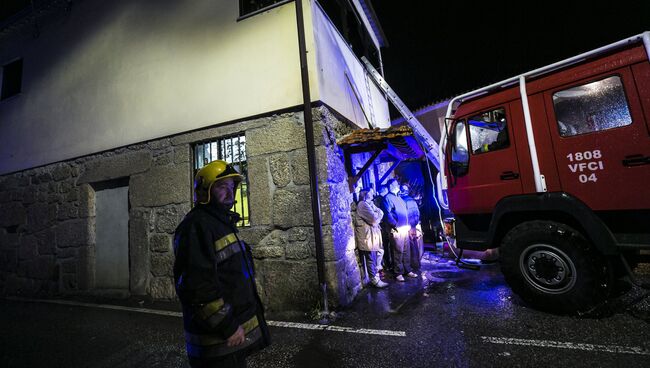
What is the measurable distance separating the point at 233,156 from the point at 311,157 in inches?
65.4

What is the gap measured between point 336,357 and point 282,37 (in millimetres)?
4886

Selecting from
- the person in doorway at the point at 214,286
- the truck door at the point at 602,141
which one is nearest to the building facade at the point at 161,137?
the person in doorway at the point at 214,286

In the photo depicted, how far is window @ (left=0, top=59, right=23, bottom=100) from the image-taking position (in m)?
8.16

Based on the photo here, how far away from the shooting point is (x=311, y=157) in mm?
4430

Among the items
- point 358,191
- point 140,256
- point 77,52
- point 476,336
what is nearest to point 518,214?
point 476,336

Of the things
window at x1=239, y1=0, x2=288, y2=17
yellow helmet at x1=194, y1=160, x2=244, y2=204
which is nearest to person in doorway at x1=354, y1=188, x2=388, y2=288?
yellow helmet at x1=194, y1=160, x2=244, y2=204

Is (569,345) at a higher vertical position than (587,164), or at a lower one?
lower

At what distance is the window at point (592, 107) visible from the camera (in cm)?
319

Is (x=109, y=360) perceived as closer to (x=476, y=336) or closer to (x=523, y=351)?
(x=476, y=336)

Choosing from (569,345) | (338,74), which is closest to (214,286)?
(569,345)

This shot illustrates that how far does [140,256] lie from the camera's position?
17.9 ft

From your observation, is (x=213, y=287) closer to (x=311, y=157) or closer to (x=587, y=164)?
(x=311, y=157)

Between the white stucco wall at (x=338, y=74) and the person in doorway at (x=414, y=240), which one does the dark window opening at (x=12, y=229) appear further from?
the person in doorway at (x=414, y=240)

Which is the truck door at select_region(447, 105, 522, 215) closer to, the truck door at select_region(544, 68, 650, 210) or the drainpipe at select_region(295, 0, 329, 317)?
the truck door at select_region(544, 68, 650, 210)
